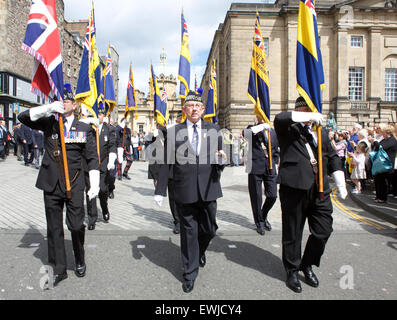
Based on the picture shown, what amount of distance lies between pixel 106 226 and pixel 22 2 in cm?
3063

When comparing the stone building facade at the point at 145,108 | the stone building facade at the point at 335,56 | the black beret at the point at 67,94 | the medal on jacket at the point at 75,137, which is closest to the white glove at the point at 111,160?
the black beret at the point at 67,94

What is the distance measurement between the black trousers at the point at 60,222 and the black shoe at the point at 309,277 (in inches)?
105

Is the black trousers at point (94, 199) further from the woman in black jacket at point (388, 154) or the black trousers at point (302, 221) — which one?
the woman in black jacket at point (388, 154)

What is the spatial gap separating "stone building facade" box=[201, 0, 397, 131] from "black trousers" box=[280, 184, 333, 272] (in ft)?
97.7

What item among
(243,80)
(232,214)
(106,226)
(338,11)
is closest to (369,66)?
(338,11)

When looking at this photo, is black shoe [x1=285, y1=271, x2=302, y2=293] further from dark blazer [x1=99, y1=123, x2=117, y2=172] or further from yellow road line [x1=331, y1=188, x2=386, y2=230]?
dark blazer [x1=99, y1=123, x2=117, y2=172]

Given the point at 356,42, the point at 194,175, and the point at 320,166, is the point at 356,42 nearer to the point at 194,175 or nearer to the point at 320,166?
the point at 320,166

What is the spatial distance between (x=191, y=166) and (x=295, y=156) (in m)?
1.21

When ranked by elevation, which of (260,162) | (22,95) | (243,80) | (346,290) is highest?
(243,80)

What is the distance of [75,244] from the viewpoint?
3.76 m

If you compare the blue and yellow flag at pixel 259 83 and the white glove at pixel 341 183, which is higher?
the blue and yellow flag at pixel 259 83

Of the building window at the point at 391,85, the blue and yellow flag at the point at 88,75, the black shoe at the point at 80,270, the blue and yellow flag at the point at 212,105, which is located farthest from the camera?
the building window at the point at 391,85

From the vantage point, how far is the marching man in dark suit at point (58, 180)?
3541mm

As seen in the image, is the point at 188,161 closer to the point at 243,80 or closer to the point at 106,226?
the point at 106,226
